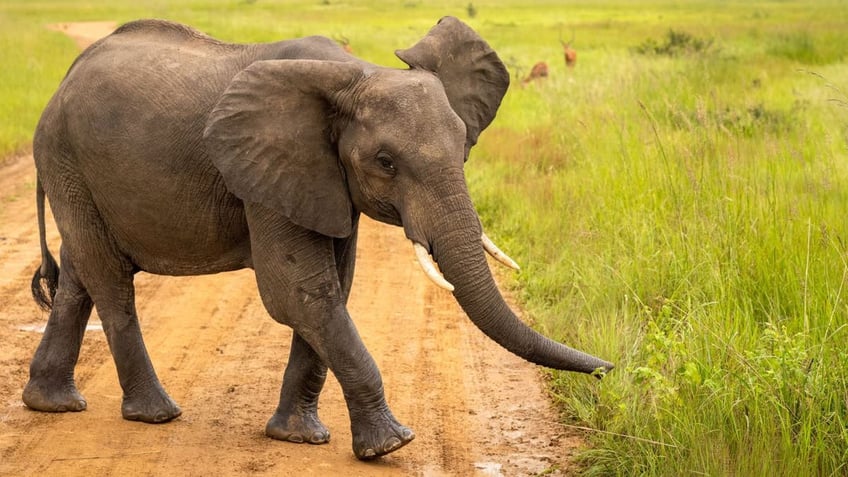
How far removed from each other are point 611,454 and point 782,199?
2720 millimetres

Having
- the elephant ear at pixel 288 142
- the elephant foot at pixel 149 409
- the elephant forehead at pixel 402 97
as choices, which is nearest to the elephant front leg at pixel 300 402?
the elephant foot at pixel 149 409

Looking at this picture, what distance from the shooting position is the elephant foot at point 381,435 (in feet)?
17.4

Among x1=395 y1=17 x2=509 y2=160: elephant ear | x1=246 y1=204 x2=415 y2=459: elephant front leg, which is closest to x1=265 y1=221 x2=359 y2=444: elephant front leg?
x1=246 y1=204 x2=415 y2=459: elephant front leg

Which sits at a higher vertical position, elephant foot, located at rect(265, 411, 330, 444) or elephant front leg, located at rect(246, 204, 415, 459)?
elephant front leg, located at rect(246, 204, 415, 459)

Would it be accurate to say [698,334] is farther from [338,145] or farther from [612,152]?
[612,152]

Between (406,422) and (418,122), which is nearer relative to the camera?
(418,122)

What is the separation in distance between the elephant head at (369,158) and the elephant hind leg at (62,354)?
1478 millimetres

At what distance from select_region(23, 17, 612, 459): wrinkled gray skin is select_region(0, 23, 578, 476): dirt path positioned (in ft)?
0.70

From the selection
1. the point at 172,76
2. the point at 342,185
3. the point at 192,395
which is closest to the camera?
the point at 342,185

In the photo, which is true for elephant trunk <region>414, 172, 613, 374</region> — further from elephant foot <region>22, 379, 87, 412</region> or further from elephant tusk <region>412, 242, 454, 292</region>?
elephant foot <region>22, 379, 87, 412</region>

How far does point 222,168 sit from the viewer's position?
5.13 m

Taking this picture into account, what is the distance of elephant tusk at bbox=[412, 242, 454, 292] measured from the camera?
452cm

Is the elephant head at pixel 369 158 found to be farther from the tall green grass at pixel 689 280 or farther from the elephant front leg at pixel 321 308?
the tall green grass at pixel 689 280

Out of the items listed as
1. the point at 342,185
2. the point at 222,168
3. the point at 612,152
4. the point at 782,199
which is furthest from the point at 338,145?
the point at 612,152
